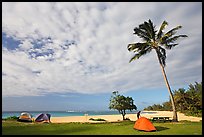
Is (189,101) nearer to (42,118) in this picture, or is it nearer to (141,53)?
(141,53)

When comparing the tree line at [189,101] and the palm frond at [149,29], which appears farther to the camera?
the tree line at [189,101]

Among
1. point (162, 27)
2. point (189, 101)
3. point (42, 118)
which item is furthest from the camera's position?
point (189, 101)

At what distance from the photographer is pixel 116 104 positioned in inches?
1139

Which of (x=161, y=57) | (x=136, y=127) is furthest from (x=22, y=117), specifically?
(x=161, y=57)

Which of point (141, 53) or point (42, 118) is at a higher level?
point (141, 53)

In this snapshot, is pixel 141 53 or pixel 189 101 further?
pixel 189 101

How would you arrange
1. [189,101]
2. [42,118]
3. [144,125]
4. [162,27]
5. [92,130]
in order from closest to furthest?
[144,125]
[92,130]
[162,27]
[42,118]
[189,101]

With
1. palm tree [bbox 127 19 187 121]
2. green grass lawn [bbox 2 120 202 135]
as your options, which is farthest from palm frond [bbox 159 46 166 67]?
green grass lawn [bbox 2 120 202 135]

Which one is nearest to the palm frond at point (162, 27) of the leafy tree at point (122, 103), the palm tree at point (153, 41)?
the palm tree at point (153, 41)

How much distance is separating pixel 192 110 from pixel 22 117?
93.5 ft

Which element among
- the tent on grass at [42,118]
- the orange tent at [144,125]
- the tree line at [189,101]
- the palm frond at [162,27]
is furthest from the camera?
the tree line at [189,101]

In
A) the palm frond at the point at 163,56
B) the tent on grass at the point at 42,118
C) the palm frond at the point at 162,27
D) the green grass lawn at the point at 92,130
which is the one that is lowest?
the green grass lawn at the point at 92,130

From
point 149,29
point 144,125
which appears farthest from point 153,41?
point 144,125

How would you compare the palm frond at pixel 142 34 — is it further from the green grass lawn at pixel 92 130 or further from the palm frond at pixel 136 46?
the green grass lawn at pixel 92 130
